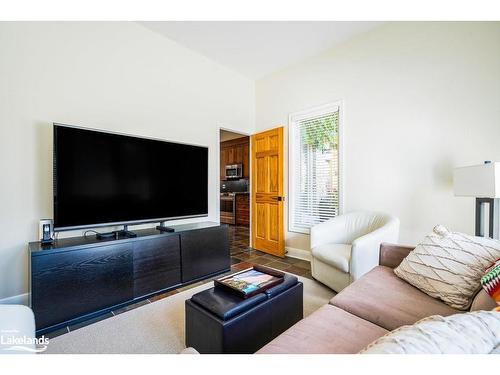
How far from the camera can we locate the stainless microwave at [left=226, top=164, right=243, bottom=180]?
6.91 m

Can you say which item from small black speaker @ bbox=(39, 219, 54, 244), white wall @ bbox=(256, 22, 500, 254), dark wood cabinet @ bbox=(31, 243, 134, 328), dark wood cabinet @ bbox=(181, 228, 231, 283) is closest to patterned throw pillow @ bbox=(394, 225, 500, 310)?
white wall @ bbox=(256, 22, 500, 254)

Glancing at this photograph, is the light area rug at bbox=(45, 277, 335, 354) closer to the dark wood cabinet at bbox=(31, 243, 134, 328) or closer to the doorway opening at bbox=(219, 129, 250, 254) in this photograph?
the dark wood cabinet at bbox=(31, 243, 134, 328)

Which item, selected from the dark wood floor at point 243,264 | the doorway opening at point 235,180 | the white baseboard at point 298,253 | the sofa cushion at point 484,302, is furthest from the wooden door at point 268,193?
the sofa cushion at point 484,302

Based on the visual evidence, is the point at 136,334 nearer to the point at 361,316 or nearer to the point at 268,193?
the point at 361,316

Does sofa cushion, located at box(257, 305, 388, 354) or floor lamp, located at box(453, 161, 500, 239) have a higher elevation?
floor lamp, located at box(453, 161, 500, 239)

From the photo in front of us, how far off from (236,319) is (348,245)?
195cm

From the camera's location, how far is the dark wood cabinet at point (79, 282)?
1815 millimetres

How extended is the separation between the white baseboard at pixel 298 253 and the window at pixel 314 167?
0.31 m

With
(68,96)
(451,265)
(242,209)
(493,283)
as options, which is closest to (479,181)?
(451,265)

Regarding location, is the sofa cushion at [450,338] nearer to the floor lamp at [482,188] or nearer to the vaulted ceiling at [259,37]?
the floor lamp at [482,188]

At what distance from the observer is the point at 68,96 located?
2.44 metres

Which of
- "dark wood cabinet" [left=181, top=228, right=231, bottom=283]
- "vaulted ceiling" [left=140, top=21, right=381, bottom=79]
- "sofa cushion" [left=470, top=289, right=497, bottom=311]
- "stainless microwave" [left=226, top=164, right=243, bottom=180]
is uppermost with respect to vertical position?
"vaulted ceiling" [left=140, top=21, right=381, bottom=79]

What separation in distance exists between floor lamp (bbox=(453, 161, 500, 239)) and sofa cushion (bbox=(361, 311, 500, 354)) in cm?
162
